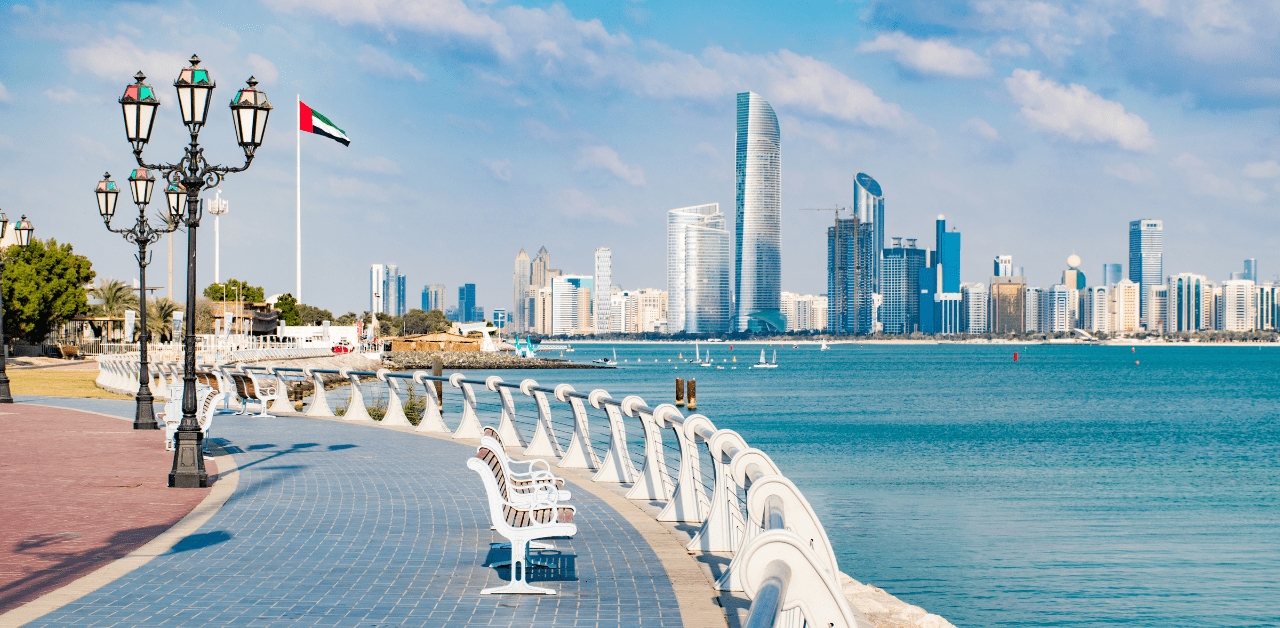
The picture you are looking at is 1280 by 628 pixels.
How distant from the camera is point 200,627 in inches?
237

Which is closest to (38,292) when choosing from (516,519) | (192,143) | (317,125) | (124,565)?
(317,125)

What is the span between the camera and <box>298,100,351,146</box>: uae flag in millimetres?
58031

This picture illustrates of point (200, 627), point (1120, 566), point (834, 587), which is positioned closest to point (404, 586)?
point (200, 627)

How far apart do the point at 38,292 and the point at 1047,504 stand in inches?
2393

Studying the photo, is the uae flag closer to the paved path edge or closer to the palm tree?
the palm tree

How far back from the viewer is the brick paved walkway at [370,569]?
20.9 feet

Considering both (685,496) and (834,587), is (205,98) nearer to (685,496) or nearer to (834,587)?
(685,496)

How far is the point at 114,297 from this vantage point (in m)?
85.4

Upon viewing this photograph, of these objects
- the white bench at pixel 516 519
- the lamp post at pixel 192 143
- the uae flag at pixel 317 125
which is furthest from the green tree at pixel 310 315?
the white bench at pixel 516 519

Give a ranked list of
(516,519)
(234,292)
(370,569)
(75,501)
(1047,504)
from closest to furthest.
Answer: (516,519) < (370,569) < (75,501) < (1047,504) < (234,292)

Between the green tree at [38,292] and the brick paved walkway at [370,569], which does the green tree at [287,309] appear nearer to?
the green tree at [38,292]

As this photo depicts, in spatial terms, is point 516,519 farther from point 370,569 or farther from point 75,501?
point 75,501

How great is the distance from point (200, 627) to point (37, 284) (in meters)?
68.1

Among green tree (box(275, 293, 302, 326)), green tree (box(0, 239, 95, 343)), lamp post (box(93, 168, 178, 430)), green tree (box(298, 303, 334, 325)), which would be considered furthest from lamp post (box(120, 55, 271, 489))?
green tree (box(298, 303, 334, 325))
